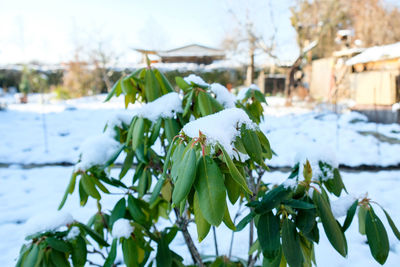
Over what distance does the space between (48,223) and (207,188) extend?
0.54m

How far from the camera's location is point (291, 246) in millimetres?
524

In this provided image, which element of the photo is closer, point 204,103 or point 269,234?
point 269,234

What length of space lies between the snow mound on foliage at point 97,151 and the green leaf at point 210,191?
21.2 inches

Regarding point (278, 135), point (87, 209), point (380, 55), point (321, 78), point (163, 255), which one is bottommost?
point (87, 209)

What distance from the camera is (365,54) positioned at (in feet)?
15.2

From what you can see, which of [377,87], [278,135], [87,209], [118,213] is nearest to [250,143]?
[118,213]

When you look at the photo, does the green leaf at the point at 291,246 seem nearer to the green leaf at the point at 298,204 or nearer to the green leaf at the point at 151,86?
the green leaf at the point at 298,204

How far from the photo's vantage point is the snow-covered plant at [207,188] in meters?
0.37

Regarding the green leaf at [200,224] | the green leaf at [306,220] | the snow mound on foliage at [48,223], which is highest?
the green leaf at [200,224]

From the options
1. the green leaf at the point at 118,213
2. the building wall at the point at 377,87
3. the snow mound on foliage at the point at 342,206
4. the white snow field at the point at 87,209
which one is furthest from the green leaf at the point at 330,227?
the building wall at the point at 377,87

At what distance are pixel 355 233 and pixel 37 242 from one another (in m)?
1.51

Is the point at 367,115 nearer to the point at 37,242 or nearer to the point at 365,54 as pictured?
the point at 365,54

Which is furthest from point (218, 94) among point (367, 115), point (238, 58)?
point (238, 58)

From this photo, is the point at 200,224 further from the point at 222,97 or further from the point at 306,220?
the point at 222,97
